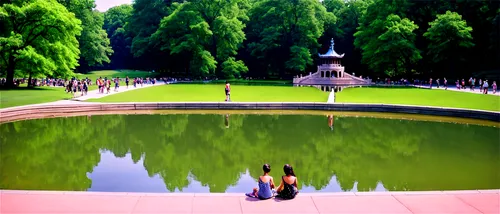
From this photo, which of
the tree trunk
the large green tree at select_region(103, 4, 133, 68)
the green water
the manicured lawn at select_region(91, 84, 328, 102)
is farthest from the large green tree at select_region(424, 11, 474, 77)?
the large green tree at select_region(103, 4, 133, 68)

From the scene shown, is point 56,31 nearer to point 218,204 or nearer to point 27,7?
point 27,7

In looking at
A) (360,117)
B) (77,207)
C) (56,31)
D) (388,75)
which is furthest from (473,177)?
(388,75)

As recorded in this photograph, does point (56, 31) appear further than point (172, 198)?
Yes

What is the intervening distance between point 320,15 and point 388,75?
14.9 meters

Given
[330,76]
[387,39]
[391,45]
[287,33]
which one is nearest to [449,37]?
[391,45]

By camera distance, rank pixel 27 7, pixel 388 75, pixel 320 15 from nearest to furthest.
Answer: pixel 27 7, pixel 388 75, pixel 320 15

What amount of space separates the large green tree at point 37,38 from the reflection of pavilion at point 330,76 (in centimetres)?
2899

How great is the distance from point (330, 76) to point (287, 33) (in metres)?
12.9

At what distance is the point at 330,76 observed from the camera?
202ft

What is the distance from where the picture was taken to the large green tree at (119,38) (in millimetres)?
94812

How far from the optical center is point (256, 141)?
17.3 m

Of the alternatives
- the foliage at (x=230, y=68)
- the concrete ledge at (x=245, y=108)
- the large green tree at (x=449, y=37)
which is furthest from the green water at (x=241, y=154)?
the foliage at (x=230, y=68)

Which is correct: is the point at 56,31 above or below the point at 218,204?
above

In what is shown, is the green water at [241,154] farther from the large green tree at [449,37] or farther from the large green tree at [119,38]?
the large green tree at [119,38]
